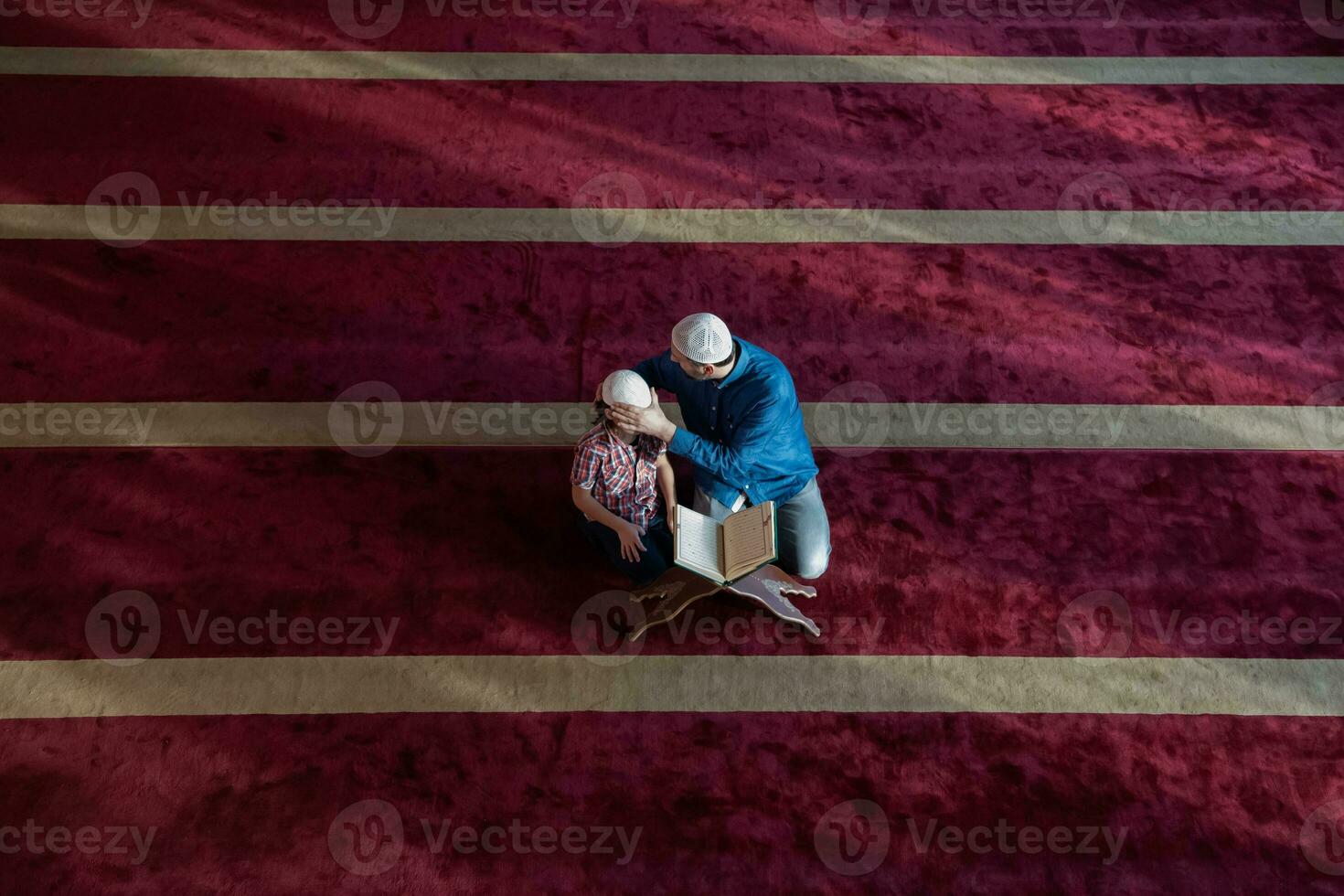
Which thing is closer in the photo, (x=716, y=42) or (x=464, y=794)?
(x=464, y=794)

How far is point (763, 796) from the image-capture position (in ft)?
10.7

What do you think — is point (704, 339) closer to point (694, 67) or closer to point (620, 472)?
point (620, 472)

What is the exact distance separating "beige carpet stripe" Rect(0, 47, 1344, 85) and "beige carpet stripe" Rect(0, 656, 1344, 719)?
3089mm

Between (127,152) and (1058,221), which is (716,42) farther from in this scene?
(127,152)

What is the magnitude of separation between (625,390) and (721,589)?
0.86m

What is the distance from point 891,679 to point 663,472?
108 cm

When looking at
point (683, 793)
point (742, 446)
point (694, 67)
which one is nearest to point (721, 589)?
point (742, 446)

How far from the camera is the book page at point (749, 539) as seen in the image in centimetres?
306

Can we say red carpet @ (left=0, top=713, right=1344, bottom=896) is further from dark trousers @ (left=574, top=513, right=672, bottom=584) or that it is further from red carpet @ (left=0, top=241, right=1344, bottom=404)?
red carpet @ (left=0, top=241, right=1344, bottom=404)

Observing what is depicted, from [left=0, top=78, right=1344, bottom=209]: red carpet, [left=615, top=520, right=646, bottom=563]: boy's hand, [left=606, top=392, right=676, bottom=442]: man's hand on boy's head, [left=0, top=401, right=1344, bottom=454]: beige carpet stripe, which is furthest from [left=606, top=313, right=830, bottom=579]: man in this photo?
[left=0, top=78, right=1344, bottom=209]: red carpet

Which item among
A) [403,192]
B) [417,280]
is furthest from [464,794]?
[403,192]

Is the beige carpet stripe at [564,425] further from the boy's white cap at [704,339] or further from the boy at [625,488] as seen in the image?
the boy's white cap at [704,339]

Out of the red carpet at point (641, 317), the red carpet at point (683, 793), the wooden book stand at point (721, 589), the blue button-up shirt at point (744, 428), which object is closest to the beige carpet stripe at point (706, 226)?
the red carpet at point (641, 317)

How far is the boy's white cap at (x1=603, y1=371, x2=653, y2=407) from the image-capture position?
2906 millimetres
